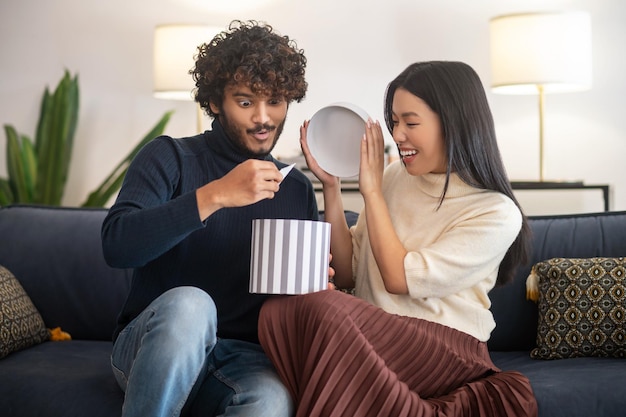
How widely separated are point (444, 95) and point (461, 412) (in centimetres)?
69

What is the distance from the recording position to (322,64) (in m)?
3.90

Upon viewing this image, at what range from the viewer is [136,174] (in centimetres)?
190

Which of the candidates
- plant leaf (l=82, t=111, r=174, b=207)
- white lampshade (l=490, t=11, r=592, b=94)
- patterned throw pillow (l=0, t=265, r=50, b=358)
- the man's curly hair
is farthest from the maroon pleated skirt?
plant leaf (l=82, t=111, r=174, b=207)

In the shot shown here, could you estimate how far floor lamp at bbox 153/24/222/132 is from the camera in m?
3.61

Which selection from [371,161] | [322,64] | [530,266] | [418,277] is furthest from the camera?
[322,64]

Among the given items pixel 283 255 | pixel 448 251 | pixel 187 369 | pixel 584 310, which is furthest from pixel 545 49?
pixel 187 369

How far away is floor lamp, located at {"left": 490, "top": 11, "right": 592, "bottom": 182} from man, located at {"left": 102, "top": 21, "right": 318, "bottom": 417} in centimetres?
151

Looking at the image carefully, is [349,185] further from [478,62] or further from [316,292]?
[316,292]

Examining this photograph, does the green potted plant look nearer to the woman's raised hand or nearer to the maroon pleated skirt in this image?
the woman's raised hand

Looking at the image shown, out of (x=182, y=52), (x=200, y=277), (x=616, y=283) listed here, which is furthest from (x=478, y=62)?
(x=200, y=277)

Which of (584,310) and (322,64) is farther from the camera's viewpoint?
(322,64)

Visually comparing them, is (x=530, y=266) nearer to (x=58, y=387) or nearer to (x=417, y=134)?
(x=417, y=134)

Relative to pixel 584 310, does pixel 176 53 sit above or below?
above

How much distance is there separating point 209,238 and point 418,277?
46 cm
